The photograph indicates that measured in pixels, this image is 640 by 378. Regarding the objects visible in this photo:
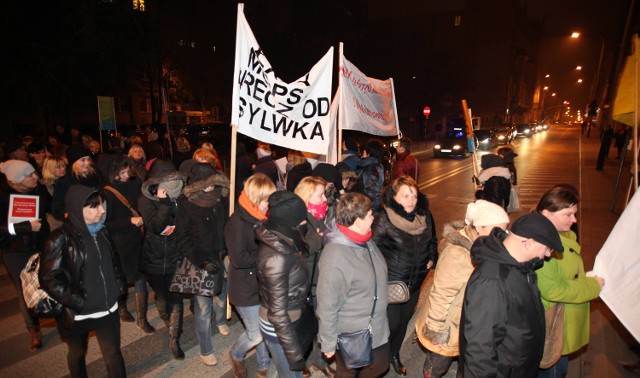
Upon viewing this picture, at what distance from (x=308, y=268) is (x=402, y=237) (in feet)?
2.99

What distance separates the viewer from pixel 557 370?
9.94 feet

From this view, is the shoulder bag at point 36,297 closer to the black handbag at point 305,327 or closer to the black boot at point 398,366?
the black handbag at point 305,327

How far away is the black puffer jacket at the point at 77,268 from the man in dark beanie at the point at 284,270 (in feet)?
4.32

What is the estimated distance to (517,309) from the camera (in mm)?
2205

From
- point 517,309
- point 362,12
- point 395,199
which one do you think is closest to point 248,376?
point 395,199

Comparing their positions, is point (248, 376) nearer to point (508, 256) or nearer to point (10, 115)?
point (508, 256)

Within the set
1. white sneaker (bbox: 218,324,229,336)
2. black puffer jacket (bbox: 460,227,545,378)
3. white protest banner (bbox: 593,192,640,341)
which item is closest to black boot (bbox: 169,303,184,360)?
white sneaker (bbox: 218,324,229,336)

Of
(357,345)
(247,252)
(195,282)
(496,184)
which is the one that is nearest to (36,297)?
(195,282)

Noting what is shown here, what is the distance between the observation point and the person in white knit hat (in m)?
2.80

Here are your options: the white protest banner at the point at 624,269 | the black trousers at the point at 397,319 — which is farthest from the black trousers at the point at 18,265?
the white protest banner at the point at 624,269

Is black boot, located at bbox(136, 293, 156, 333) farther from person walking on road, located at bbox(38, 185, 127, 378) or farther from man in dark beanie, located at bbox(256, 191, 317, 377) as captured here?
man in dark beanie, located at bbox(256, 191, 317, 377)

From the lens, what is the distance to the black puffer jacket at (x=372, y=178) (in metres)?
5.95

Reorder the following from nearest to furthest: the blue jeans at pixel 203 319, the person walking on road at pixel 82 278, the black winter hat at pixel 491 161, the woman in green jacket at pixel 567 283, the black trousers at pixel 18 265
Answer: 1. the woman in green jacket at pixel 567 283
2. the person walking on road at pixel 82 278
3. the blue jeans at pixel 203 319
4. the black trousers at pixel 18 265
5. the black winter hat at pixel 491 161

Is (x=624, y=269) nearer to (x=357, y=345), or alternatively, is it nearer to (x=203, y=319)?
(x=357, y=345)
